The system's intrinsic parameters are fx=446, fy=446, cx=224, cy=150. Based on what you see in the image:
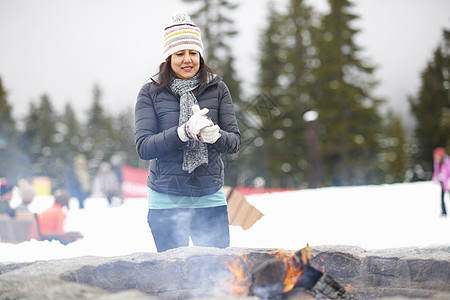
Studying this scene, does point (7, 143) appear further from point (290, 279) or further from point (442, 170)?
point (290, 279)

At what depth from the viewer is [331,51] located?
65.1 feet

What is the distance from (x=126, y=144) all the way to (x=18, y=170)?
52.6 feet

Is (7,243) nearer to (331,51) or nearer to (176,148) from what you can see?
(176,148)

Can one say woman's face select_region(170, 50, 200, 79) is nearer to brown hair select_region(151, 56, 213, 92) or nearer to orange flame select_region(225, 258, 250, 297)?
brown hair select_region(151, 56, 213, 92)

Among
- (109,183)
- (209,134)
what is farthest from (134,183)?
(209,134)

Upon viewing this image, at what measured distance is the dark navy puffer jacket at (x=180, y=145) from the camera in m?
2.29

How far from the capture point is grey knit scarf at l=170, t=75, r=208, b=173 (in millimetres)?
2270

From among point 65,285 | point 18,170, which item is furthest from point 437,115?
point 65,285

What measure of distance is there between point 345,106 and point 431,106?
443 inches

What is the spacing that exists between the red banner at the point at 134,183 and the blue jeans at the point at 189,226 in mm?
12054

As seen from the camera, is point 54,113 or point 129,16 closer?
point 54,113

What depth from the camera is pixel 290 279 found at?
1.91m

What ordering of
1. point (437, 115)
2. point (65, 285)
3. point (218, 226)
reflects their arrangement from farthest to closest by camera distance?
point (437, 115) < point (218, 226) < point (65, 285)

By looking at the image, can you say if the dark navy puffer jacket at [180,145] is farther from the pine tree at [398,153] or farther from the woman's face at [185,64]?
the pine tree at [398,153]
